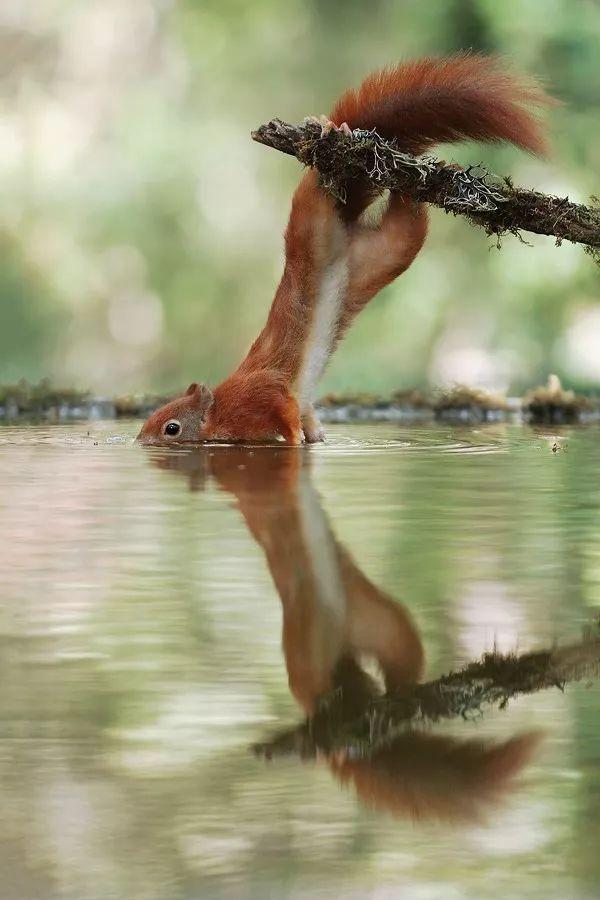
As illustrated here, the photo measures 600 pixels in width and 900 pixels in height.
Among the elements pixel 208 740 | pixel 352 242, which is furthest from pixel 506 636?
pixel 352 242

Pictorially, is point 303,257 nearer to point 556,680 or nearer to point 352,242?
point 352,242

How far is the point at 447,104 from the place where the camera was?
→ 179 inches

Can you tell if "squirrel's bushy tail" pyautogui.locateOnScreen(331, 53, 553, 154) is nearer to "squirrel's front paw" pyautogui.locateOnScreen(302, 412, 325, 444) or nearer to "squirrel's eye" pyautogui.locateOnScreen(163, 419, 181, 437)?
"squirrel's front paw" pyautogui.locateOnScreen(302, 412, 325, 444)

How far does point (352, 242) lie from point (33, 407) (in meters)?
3.02

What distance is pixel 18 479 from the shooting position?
12.8ft

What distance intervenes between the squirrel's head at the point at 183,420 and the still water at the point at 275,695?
1.78 meters

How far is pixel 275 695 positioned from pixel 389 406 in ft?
19.9

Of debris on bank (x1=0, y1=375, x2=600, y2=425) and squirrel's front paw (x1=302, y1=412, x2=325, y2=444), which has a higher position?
debris on bank (x1=0, y1=375, x2=600, y2=425)

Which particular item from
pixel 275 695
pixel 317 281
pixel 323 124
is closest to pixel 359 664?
pixel 275 695

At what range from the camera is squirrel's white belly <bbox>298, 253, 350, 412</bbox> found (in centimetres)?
505

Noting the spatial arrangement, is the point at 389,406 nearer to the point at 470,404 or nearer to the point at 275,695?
the point at 470,404

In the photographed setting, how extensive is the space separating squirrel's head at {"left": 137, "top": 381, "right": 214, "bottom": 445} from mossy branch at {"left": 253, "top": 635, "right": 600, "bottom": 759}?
3.54 meters

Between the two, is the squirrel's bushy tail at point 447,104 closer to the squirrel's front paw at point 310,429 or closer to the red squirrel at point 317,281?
the red squirrel at point 317,281

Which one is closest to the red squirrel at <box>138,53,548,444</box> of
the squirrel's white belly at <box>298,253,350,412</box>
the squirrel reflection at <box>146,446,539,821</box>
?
A: the squirrel's white belly at <box>298,253,350,412</box>
